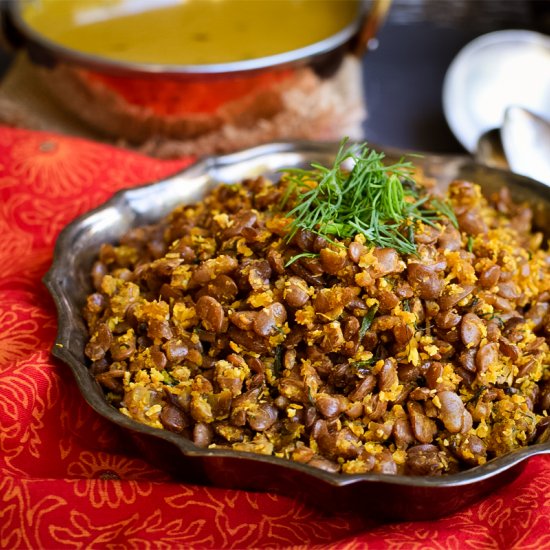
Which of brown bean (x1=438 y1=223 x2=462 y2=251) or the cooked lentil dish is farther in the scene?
brown bean (x1=438 y1=223 x2=462 y2=251)

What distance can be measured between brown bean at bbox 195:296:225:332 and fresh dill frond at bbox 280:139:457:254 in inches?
9.6

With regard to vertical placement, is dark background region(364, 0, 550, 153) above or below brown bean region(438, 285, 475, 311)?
below

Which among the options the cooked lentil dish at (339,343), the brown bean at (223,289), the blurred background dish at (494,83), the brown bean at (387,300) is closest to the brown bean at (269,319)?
the cooked lentil dish at (339,343)

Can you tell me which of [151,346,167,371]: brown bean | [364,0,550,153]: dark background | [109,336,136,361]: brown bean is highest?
[151,346,167,371]: brown bean

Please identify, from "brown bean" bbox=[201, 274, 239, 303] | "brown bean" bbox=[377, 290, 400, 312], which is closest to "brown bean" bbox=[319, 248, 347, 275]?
"brown bean" bbox=[377, 290, 400, 312]

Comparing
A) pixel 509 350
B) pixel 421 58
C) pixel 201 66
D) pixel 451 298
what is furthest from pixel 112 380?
pixel 421 58

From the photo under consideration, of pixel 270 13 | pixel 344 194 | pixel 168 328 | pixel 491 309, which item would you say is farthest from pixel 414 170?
pixel 270 13

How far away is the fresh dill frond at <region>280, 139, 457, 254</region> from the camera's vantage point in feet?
5.84

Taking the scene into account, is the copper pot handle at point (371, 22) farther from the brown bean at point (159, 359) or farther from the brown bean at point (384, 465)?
the brown bean at point (384, 465)

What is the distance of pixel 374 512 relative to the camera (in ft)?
5.30

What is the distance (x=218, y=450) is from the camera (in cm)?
151

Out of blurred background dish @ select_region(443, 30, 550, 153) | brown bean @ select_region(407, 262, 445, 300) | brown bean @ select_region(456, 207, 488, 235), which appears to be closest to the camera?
brown bean @ select_region(407, 262, 445, 300)

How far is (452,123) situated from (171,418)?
2058mm

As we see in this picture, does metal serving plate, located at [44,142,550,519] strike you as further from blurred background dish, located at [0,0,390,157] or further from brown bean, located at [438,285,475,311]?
blurred background dish, located at [0,0,390,157]
